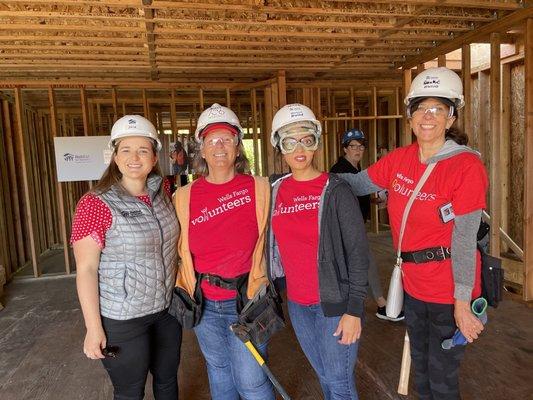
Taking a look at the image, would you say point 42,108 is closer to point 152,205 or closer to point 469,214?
point 152,205

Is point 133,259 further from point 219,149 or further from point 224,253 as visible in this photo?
point 219,149

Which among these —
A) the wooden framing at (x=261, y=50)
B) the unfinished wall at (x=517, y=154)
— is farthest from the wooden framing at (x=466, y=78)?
the unfinished wall at (x=517, y=154)

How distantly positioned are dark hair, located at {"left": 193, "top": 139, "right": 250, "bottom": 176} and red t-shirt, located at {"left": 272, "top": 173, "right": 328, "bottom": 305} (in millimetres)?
326

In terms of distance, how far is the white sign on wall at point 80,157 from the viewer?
6000mm

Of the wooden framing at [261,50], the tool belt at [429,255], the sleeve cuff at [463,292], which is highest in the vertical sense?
the wooden framing at [261,50]

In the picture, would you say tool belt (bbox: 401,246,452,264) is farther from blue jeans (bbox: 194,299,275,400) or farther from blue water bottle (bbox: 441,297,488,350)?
blue jeans (bbox: 194,299,275,400)

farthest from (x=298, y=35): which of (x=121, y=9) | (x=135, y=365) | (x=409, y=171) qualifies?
(x=135, y=365)

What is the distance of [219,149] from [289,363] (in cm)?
209

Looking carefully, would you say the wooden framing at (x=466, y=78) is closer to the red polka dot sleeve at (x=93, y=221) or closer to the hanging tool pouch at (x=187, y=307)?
the hanging tool pouch at (x=187, y=307)

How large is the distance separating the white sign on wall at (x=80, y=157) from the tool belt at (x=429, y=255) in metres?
5.15

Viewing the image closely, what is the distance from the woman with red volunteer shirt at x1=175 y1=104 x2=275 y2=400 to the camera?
192cm

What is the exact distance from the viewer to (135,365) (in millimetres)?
1891

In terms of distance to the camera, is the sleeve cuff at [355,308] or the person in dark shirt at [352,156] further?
the person in dark shirt at [352,156]

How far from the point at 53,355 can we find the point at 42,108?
6321 mm
